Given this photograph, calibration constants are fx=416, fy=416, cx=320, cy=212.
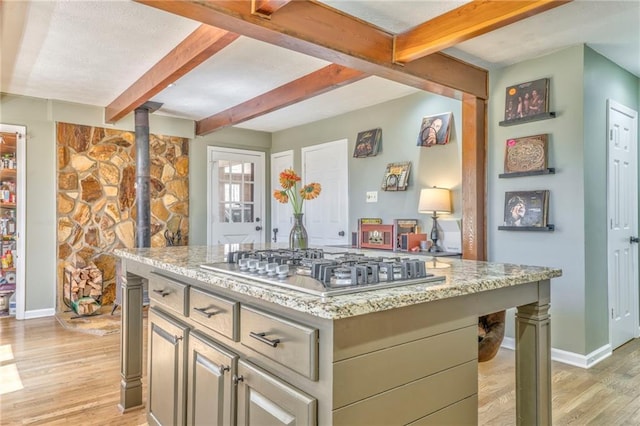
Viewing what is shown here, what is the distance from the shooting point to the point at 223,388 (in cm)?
148

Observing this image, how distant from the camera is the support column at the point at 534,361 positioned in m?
1.66

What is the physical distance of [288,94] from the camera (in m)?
4.07

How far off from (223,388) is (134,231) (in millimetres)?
4283

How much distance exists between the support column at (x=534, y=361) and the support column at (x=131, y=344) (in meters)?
2.00

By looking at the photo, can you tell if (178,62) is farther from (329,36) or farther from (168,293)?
(168,293)

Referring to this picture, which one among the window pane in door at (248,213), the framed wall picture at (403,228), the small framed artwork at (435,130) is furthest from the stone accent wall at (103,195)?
the small framed artwork at (435,130)

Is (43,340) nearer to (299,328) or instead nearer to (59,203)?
(59,203)

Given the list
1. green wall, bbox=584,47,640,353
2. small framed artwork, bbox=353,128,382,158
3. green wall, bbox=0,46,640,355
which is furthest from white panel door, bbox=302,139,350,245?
green wall, bbox=584,47,640,353

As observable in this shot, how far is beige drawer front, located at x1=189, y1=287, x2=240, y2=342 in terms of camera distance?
142cm

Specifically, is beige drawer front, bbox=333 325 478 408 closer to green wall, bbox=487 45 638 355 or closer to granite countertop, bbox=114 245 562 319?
granite countertop, bbox=114 245 562 319

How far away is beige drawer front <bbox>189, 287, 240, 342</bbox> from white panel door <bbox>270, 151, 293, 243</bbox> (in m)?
4.44

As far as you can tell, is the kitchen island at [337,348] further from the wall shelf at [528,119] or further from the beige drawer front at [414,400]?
the wall shelf at [528,119]

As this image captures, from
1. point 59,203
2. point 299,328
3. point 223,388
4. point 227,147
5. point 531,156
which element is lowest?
point 223,388

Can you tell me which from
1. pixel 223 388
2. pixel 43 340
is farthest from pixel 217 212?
pixel 223 388
